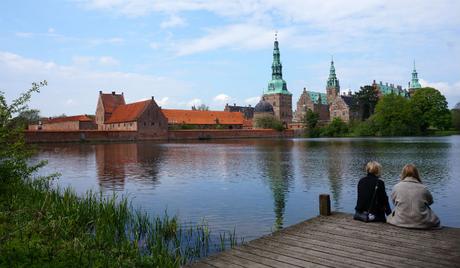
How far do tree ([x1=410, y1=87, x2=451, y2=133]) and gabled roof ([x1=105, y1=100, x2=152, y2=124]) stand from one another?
48468mm

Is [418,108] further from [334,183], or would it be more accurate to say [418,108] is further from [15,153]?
[15,153]

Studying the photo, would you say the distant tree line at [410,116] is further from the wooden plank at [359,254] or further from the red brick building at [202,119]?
the wooden plank at [359,254]

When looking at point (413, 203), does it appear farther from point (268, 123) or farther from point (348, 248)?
point (268, 123)

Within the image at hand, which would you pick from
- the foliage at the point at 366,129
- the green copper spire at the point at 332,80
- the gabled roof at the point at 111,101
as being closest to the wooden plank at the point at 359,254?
the foliage at the point at 366,129

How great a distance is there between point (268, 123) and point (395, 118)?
31165 mm

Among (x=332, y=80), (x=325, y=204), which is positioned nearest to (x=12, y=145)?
(x=325, y=204)

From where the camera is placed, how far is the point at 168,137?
79312mm

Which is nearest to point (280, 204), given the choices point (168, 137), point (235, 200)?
point (235, 200)

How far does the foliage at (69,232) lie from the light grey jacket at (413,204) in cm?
310

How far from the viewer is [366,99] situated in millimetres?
88688

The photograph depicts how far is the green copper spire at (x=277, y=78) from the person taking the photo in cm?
11388

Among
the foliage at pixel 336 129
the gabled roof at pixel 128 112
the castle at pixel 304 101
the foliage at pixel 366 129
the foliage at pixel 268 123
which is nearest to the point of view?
the gabled roof at pixel 128 112

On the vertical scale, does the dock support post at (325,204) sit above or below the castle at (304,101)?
below

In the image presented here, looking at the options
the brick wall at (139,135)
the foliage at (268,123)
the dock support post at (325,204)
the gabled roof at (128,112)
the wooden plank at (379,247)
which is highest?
the gabled roof at (128,112)
